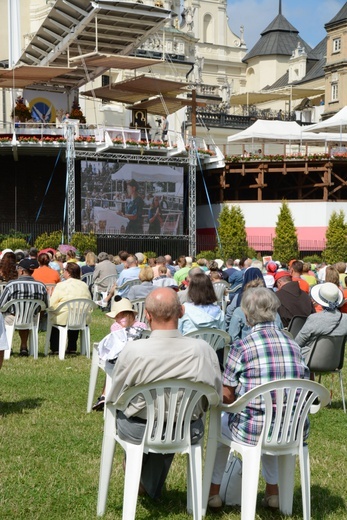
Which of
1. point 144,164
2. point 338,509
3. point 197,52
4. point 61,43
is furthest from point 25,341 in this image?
point 197,52

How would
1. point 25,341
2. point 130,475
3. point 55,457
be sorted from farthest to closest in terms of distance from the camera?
point 25,341
point 55,457
point 130,475

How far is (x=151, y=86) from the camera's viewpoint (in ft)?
127

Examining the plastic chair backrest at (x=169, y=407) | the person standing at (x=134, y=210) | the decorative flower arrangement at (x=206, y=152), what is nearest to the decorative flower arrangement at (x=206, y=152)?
the decorative flower arrangement at (x=206, y=152)

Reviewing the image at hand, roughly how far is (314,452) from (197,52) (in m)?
64.0

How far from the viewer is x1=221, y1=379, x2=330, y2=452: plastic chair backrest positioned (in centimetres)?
523

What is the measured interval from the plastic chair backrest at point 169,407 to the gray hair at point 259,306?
624 millimetres

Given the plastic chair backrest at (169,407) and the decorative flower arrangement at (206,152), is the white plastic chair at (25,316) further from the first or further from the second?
the decorative flower arrangement at (206,152)

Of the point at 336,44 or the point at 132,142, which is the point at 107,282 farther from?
the point at 336,44

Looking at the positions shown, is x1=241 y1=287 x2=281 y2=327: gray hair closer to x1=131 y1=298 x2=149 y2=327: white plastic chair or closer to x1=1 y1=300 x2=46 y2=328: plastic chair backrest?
x1=1 y1=300 x2=46 y2=328: plastic chair backrest

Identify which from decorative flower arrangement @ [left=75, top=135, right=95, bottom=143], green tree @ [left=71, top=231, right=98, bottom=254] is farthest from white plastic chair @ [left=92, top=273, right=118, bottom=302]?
decorative flower arrangement @ [left=75, top=135, right=95, bottom=143]

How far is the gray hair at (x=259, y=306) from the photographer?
560 cm

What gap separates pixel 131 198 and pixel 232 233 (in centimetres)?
492

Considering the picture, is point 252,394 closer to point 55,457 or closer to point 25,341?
point 55,457

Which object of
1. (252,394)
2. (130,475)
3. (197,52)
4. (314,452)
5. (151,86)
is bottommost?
(314,452)
